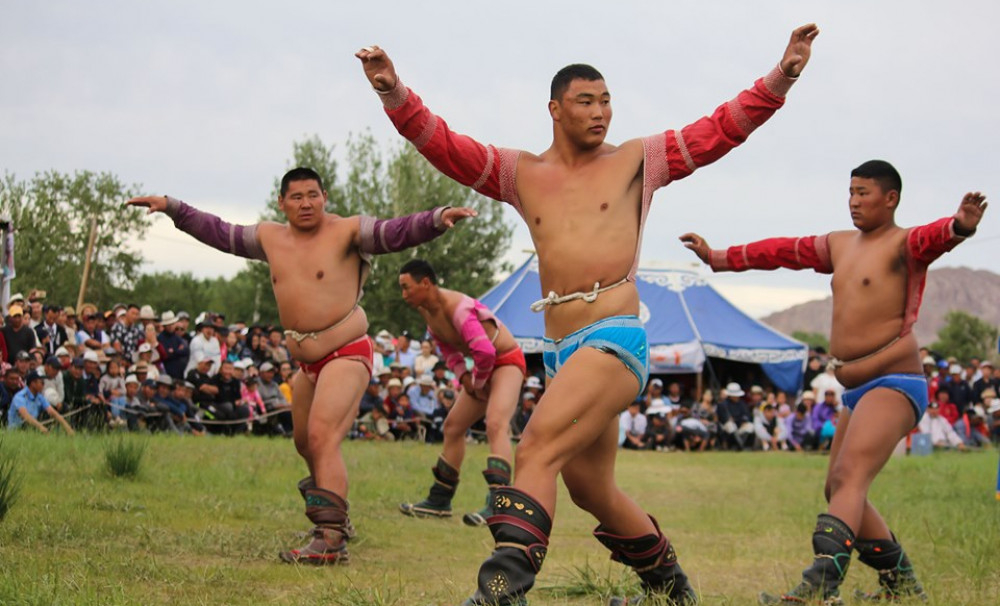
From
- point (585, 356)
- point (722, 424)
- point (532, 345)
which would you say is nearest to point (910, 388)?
point (585, 356)

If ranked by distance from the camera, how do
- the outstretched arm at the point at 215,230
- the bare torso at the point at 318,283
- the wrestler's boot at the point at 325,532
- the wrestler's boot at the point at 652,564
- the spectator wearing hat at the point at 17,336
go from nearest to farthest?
the wrestler's boot at the point at 652,564 < the wrestler's boot at the point at 325,532 < the bare torso at the point at 318,283 < the outstretched arm at the point at 215,230 < the spectator wearing hat at the point at 17,336

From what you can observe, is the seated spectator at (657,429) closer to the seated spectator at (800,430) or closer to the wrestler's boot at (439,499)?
the seated spectator at (800,430)

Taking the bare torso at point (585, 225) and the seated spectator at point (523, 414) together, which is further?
the seated spectator at point (523, 414)

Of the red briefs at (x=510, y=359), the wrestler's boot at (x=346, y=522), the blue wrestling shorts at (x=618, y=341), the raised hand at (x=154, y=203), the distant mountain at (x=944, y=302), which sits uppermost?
the distant mountain at (x=944, y=302)

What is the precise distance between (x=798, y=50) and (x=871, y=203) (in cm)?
155

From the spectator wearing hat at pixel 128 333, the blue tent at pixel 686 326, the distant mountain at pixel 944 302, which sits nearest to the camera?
the spectator wearing hat at pixel 128 333

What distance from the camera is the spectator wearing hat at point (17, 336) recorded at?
13812 mm

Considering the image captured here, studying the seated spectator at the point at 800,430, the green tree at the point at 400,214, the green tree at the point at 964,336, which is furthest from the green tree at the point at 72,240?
the green tree at the point at 964,336

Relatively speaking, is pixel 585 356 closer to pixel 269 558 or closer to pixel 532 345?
pixel 269 558

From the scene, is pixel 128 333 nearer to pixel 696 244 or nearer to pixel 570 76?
pixel 696 244

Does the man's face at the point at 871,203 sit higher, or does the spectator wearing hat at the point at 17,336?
the man's face at the point at 871,203

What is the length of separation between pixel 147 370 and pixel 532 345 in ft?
33.1

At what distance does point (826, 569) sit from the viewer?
532 cm

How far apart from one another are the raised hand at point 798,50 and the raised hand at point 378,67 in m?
1.69
